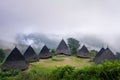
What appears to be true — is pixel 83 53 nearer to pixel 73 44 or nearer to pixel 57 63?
pixel 57 63

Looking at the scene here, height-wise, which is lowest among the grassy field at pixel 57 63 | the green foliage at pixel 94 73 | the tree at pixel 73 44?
the green foliage at pixel 94 73

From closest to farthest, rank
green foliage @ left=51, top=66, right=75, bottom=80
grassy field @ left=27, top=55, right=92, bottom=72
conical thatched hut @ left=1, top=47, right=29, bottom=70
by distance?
green foliage @ left=51, top=66, right=75, bottom=80 < conical thatched hut @ left=1, top=47, right=29, bottom=70 < grassy field @ left=27, top=55, right=92, bottom=72

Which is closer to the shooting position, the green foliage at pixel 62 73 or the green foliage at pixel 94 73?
the green foliage at pixel 94 73

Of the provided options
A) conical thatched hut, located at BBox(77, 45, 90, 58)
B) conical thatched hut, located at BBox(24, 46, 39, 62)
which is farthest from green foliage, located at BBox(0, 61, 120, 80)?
conical thatched hut, located at BBox(77, 45, 90, 58)

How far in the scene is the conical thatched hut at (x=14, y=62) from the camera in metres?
44.2

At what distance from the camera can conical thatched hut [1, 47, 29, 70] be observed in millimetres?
44200

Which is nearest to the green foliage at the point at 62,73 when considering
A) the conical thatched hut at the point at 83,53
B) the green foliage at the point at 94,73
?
the green foliage at the point at 94,73

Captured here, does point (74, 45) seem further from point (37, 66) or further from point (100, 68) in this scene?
point (100, 68)

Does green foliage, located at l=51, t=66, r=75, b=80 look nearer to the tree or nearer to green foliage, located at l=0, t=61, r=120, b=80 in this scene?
green foliage, located at l=0, t=61, r=120, b=80

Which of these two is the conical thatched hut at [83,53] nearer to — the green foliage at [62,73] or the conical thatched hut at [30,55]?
the conical thatched hut at [30,55]

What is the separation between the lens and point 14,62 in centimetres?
4447

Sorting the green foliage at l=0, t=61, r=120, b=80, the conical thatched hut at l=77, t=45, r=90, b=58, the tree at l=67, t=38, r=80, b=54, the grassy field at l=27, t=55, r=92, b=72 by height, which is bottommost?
the green foliage at l=0, t=61, r=120, b=80

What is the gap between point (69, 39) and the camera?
76125 mm

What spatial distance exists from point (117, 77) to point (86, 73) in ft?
8.61
